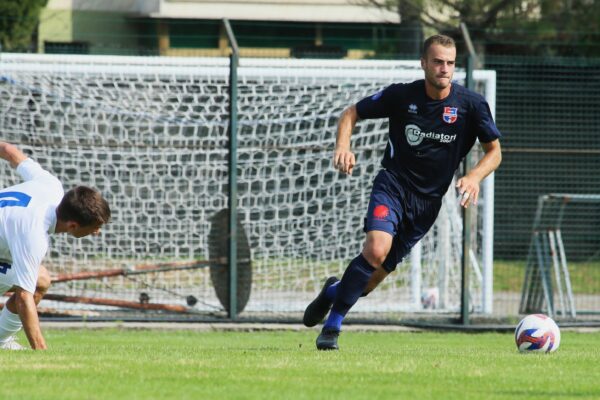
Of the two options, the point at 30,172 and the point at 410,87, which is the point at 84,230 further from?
the point at 410,87

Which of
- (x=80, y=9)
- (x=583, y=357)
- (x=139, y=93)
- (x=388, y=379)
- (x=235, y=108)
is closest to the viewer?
(x=388, y=379)

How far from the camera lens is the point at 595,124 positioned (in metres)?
18.8

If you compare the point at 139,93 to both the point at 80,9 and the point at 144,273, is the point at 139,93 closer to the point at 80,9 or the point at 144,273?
the point at 144,273

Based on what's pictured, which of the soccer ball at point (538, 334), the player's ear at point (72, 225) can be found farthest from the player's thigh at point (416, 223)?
the player's ear at point (72, 225)

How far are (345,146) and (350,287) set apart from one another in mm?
1017

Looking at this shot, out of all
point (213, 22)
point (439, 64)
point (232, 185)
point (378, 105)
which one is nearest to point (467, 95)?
point (439, 64)

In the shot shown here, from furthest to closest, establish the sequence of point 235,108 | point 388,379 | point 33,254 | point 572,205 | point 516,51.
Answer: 1. point 516,51
2. point 572,205
3. point 235,108
4. point 33,254
5. point 388,379

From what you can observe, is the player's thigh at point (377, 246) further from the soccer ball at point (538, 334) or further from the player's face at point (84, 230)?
the player's face at point (84, 230)

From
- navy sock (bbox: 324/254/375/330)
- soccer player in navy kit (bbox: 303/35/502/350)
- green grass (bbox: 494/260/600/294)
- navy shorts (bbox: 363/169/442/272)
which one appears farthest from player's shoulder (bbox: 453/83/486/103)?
green grass (bbox: 494/260/600/294)

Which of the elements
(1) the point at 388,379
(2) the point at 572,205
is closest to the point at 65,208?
(1) the point at 388,379

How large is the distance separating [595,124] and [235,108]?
6.94 metres

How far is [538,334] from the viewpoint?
9258mm

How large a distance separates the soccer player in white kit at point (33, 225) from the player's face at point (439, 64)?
8.69 ft

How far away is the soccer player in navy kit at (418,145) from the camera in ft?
30.3
